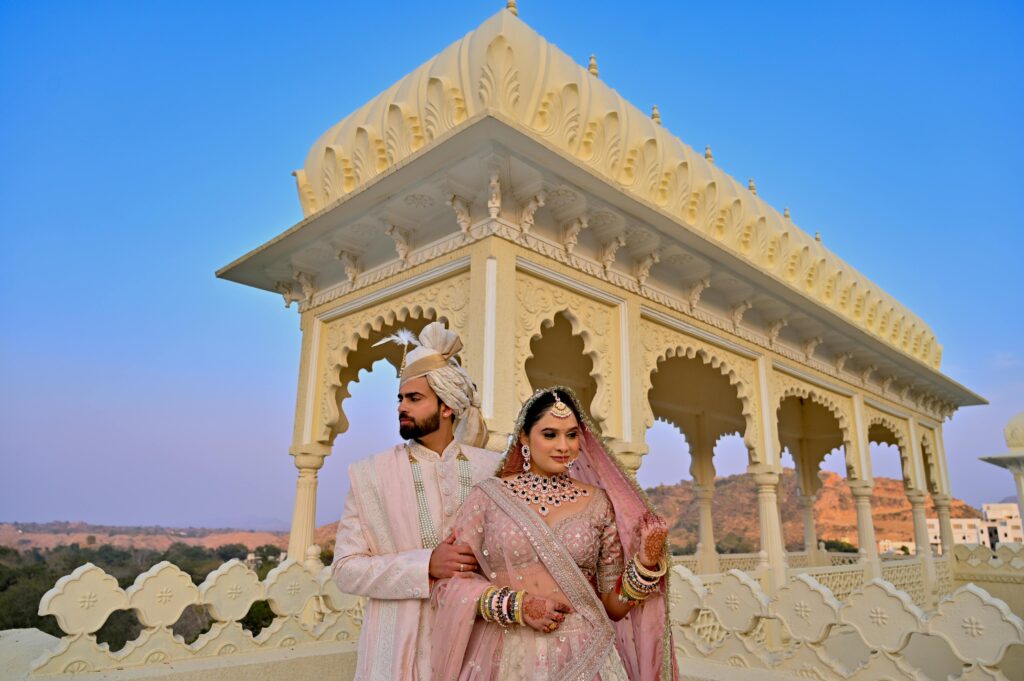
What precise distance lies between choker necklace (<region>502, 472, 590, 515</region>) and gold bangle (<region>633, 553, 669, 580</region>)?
0.26 m

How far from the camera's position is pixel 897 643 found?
3.57 metres

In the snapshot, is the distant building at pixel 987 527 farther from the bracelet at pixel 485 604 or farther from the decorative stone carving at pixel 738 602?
the bracelet at pixel 485 604

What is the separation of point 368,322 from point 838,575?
7.23 meters

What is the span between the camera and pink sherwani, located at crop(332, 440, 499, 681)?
6.37ft

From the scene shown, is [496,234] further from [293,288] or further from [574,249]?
[293,288]

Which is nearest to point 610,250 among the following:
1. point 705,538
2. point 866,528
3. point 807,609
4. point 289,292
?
point 807,609

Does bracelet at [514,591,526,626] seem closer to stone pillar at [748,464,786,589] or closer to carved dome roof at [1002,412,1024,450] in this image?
stone pillar at [748,464,786,589]

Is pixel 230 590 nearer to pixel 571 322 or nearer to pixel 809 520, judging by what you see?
pixel 571 322

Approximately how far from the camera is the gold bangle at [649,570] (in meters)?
1.75

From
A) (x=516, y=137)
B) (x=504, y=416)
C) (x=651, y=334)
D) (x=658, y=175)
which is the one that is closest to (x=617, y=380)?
(x=651, y=334)

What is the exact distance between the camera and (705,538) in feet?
38.0

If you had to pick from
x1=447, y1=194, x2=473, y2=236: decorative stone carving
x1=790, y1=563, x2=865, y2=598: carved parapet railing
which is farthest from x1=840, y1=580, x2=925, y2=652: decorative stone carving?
x1=790, y1=563, x2=865, y2=598: carved parapet railing

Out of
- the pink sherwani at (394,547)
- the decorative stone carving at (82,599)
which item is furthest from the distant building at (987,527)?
the pink sherwani at (394,547)

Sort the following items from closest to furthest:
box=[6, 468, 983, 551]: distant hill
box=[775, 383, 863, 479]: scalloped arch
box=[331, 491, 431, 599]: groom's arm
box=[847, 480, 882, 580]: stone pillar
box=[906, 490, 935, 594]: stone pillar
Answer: box=[331, 491, 431, 599]: groom's arm
box=[775, 383, 863, 479]: scalloped arch
box=[847, 480, 882, 580]: stone pillar
box=[906, 490, 935, 594]: stone pillar
box=[6, 468, 983, 551]: distant hill
